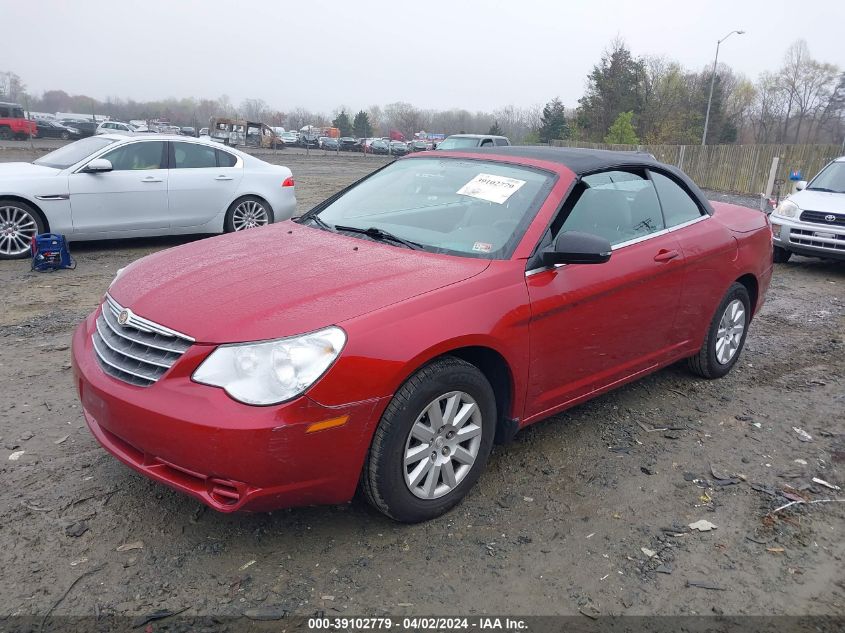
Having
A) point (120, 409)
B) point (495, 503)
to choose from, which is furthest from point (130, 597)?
point (495, 503)

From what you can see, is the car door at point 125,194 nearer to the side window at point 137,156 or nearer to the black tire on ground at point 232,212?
the side window at point 137,156

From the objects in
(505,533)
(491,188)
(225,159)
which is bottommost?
(505,533)

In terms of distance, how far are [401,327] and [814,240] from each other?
8395 millimetres

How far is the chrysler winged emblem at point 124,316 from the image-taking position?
2996mm

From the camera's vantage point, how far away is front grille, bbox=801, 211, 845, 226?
354 inches

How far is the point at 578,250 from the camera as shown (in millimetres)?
3324

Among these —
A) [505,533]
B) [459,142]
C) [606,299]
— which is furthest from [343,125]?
[505,533]

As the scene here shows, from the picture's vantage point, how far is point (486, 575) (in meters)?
2.80

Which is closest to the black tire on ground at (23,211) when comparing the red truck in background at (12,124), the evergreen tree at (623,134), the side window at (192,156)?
the side window at (192,156)

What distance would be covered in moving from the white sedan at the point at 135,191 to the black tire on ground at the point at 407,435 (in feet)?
23.3

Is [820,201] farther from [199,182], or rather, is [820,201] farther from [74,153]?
[74,153]

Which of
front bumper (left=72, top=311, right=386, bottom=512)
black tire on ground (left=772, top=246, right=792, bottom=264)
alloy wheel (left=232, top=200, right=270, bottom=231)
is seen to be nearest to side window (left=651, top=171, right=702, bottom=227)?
front bumper (left=72, top=311, right=386, bottom=512)

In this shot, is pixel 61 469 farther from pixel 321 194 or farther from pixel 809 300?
pixel 321 194

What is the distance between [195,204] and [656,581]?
8.09 meters
